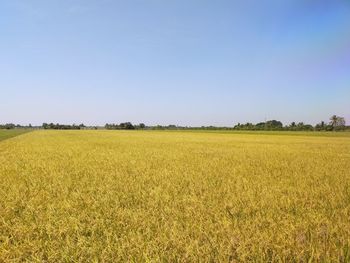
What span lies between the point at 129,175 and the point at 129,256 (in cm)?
726

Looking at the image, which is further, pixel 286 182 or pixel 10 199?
pixel 286 182

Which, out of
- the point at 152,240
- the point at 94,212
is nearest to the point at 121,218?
the point at 94,212

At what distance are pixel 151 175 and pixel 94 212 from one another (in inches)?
199

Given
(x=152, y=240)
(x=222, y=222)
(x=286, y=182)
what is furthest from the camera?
(x=286, y=182)

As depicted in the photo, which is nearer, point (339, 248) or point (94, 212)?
point (339, 248)

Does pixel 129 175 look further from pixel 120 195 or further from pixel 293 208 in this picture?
pixel 293 208

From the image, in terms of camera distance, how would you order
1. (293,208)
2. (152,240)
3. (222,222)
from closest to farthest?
(152,240)
(222,222)
(293,208)

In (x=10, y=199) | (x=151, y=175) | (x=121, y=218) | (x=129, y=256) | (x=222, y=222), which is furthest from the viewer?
(x=151, y=175)

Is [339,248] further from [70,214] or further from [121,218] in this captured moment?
[70,214]

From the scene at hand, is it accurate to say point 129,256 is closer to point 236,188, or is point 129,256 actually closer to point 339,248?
point 339,248

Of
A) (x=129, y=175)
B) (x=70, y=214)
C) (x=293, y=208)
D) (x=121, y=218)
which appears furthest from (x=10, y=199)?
(x=293, y=208)

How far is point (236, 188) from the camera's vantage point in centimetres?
881

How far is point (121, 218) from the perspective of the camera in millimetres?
6078

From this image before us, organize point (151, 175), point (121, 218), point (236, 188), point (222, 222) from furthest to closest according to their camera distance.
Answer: point (151, 175)
point (236, 188)
point (121, 218)
point (222, 222)
